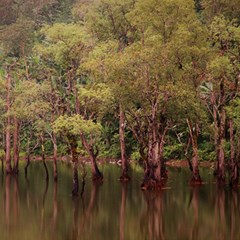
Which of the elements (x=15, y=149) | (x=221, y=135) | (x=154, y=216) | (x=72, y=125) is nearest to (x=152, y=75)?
(x=72, y=125)

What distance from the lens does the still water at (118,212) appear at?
23.4 m

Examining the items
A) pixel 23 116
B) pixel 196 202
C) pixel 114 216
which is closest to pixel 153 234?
pixel 114 216

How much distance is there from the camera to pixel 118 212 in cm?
2964

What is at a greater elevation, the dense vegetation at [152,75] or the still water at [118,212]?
the dense vegetation at [152,75]

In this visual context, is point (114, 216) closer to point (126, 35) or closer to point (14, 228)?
point (14, 228)

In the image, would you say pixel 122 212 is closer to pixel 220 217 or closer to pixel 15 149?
pixel 220 217

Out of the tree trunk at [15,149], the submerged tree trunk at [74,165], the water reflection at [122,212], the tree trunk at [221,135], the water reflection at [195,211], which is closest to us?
the water reflection at [195,211]

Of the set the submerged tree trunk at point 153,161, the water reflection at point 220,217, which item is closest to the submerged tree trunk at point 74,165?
the submerged tree trunk at point 153,161

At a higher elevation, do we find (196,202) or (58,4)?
(58,4)

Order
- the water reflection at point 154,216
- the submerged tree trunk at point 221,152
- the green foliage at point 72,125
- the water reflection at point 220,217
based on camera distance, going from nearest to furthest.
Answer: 1. the water reflection at point 220,217
2. the water reflection at point 154,216
3. the green foliage at point 72,125
4. the submerged tree trunk at point 221,152

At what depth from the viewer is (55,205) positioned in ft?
107

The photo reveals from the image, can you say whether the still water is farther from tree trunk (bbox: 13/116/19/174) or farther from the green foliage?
tree trunk (bbox: 13/116/19/174)

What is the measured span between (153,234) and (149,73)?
17.4 meters

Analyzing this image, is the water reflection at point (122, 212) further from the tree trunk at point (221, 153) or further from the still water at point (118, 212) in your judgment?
the tree trunk at point (221, 153)
